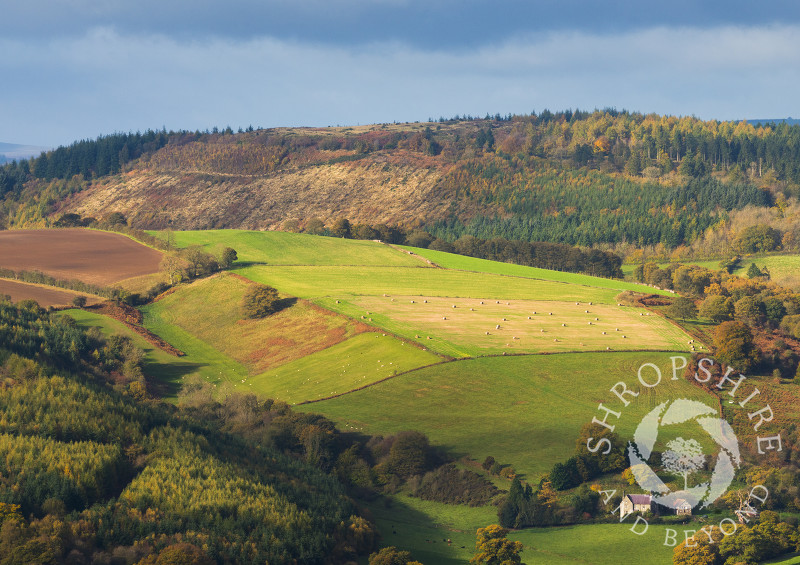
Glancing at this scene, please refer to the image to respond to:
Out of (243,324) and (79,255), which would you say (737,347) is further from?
(79,255)

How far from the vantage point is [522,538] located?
62250 mm

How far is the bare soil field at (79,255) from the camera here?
486 feet

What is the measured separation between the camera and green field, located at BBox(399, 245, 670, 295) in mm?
147050

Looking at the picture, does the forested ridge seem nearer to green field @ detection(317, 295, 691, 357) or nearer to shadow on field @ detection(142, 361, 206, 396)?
shadow on field @ detection(142, 361, 206, 396)

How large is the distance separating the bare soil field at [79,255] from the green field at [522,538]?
3674 inches

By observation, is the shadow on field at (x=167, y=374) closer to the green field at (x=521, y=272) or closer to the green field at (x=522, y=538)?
the green field at (x=522, y=538)

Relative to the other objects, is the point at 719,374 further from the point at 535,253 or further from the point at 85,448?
the point at 535,253

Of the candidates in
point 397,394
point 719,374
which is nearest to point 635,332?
point 719,374

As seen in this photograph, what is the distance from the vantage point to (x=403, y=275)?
151m

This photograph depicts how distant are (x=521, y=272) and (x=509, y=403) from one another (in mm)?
72567

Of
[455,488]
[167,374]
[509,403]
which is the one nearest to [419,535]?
[455,488]

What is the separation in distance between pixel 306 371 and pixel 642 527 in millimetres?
53057

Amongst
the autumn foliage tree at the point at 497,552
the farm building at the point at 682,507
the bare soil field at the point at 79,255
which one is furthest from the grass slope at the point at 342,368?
the bare soil field at the point at 79,255

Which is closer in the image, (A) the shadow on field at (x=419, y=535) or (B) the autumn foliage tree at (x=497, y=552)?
(B) the autumn foliage tree at (x=497, y=552)
